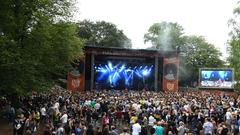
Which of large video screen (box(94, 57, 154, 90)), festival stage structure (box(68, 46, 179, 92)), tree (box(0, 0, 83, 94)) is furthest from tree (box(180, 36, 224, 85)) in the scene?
tree (box(0, 0, 83, 94))

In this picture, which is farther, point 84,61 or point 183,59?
point 183,59

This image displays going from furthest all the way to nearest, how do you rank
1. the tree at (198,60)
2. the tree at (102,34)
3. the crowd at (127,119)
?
1. the tree at (198,60)
2. the tree at (102,34)
3. the crowd at (127,119)

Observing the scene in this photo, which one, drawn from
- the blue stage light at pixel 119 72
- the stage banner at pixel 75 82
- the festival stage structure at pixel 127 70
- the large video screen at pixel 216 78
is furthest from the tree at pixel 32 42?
the large video screen at pixel 216 78

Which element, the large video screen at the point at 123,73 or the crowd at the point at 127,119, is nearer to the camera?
the crowd at the point at 127,119

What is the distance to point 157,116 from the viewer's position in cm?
2300

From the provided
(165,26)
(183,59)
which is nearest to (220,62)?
(183,59)

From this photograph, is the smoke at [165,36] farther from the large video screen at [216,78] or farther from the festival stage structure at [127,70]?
the large video screen at [216,78]

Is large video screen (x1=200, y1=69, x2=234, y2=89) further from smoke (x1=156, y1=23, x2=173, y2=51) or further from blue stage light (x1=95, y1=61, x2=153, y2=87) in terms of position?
smoke (x1=156, y1=23, x2=173, y2=51)

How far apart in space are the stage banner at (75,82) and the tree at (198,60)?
33.8 m

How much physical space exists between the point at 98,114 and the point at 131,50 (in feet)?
99.0

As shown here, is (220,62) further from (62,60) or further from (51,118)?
(51,118)

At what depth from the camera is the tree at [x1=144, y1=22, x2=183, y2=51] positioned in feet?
304

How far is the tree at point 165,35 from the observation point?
92562mm

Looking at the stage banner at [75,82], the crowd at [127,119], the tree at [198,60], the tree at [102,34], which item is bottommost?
the crowd at [127,119]
